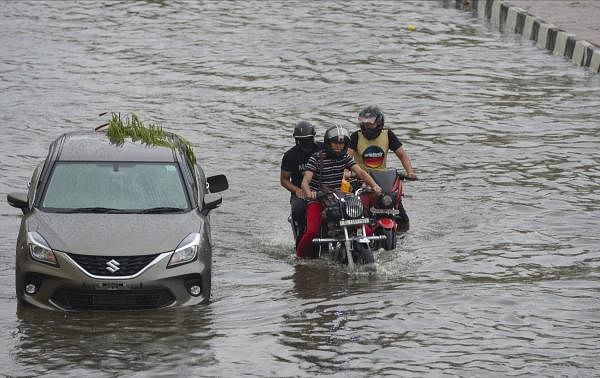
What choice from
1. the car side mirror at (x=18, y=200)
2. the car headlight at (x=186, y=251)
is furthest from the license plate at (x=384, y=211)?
the car side mirror at (x=18, y=200)

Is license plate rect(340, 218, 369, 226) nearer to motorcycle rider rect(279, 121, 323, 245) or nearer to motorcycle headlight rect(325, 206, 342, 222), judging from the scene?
motorcycle headlight rect(325, 206, 342, 222)

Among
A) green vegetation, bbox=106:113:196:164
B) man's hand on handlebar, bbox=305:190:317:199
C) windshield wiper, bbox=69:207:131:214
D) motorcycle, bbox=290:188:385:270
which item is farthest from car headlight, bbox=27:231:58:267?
man's hand on handlebar, bbox=305:190:317:199

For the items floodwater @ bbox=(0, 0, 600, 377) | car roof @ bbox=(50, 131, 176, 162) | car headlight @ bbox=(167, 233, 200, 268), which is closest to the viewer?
floodwater @ bbox=(0, 0, 600, 377)

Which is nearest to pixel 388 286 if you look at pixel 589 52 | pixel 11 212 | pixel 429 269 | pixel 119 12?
pixel 429 269

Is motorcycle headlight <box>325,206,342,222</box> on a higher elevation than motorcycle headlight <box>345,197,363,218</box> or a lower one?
lower

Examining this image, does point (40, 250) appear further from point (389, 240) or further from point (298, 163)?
point (389, 240)

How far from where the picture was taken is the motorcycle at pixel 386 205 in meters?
13.9

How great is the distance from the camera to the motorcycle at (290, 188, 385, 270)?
506 inches

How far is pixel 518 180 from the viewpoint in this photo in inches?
708

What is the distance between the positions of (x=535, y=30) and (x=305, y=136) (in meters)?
17.8

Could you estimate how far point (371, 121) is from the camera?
46.7 feet

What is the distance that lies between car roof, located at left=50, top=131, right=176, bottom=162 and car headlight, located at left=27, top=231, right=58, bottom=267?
53.2 inches

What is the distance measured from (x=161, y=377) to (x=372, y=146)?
208 inches

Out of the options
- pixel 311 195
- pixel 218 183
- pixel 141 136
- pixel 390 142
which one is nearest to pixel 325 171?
pixel 311 195
